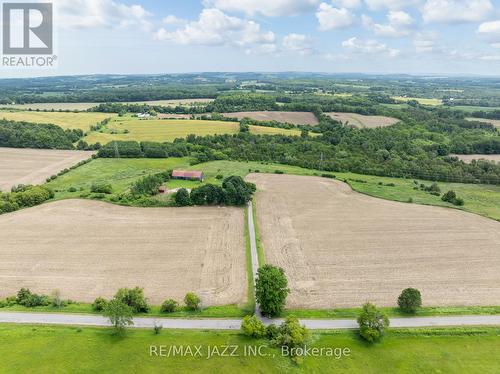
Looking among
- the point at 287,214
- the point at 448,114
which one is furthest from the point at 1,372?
the point at 448,114

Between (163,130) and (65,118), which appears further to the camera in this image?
(65,118)

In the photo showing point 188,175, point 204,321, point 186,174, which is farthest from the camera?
point 186,174

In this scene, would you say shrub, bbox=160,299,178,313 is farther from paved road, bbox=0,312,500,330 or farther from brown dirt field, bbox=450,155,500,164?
brown dirt field, bbox=450,155,500,164

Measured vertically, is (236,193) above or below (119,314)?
above

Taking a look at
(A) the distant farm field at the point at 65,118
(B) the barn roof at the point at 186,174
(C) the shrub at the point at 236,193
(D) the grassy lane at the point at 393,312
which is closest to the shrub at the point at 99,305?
(D) the grassy lane at the point at 393,312

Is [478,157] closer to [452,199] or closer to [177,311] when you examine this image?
[452,199]

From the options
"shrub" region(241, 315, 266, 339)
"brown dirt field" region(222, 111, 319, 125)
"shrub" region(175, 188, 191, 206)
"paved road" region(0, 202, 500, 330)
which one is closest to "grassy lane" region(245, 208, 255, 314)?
"paved road" region(0, 202, 500, 330)

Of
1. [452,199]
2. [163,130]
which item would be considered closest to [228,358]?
[452,199]
